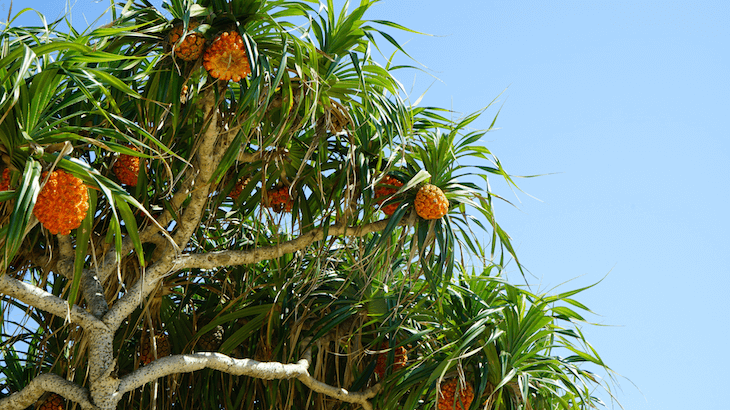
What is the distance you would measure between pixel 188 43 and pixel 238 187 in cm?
89

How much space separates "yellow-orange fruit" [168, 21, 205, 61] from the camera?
2.16m

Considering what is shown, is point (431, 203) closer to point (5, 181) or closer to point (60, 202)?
point (60, 202)

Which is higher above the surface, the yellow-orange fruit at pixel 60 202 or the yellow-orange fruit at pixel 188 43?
the yellow-orange fruit at pixel 188 43

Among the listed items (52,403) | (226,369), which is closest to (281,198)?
(226,369)

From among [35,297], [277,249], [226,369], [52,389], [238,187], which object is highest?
[238,187]

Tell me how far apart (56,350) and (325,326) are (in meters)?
1.32

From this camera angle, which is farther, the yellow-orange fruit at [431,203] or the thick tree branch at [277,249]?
the thick tree branch at [277,249]

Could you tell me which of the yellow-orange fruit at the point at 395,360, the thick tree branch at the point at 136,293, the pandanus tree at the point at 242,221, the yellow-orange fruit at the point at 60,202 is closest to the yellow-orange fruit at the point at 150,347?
the pandanus tree at the point at 242,221

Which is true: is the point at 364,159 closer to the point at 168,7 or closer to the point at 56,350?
the point at 168,7

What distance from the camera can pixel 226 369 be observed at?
2.46 m

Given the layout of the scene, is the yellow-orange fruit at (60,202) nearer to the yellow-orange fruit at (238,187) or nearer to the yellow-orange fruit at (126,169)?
the yellow-orange fruit at (126,169)

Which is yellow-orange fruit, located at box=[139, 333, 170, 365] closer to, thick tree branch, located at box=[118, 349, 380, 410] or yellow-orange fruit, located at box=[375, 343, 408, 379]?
thick tree branch, located at box=[118, 349, 380, 410]

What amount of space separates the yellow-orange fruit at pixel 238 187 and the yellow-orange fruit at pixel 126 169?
0.48m

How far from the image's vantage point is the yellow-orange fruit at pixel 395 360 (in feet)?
10.2
